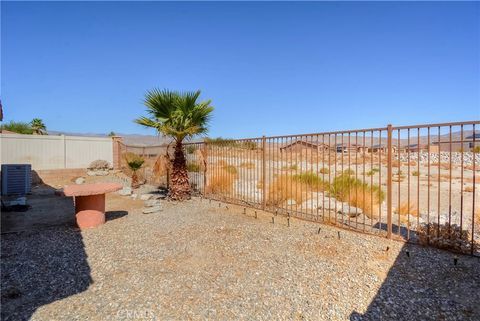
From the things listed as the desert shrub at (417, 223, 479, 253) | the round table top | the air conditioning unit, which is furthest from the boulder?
the air conditioning unit

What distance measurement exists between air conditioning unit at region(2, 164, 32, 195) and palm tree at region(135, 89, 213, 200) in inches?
263

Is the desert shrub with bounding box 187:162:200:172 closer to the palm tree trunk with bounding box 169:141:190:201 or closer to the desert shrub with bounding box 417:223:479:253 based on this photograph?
the palm tree trunk with bounding box 169:141:190:201

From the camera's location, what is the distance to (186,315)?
2.90 metres

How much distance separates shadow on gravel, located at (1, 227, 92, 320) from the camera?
125 inches

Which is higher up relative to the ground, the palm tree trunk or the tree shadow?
the palm tree trunk

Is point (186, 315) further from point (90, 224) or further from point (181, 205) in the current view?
point (181, 205)

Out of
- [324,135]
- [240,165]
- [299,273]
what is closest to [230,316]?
[299,273]

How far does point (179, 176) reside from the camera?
369 inches

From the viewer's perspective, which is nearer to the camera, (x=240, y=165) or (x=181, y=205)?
(x=181, y=205)

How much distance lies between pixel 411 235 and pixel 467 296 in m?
2.57

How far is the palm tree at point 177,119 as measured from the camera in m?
8.96

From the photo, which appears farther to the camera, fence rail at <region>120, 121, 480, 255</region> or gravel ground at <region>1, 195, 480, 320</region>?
fence rail at <region>120, 121, 480, 255</region>

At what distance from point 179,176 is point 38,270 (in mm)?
5545

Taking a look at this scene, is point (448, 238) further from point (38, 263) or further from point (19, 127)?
point (19, 127)
